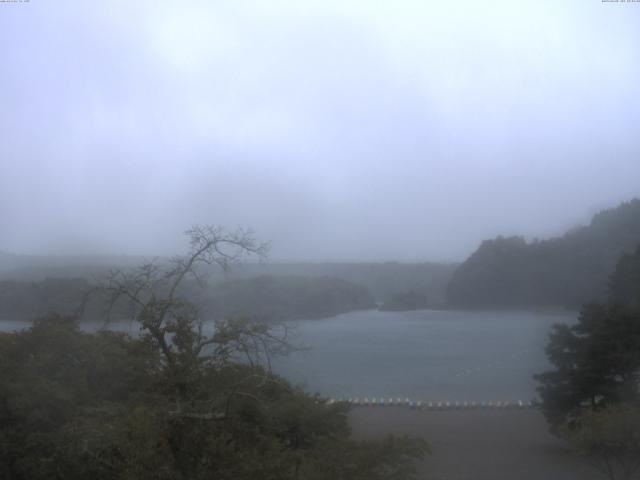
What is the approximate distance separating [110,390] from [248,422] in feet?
8.28

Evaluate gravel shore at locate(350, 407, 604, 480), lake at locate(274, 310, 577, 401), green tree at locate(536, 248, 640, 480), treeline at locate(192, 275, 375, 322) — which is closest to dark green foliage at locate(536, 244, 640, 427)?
green tree at locate(536, 248, 640, 480)

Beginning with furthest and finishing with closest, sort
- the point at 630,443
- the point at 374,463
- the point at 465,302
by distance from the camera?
the point at 465,302
the point at 630,443
the point at 374,463

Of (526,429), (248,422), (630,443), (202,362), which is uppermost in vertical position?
(202,362)

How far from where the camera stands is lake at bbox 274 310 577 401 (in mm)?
18391

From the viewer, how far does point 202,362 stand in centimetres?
1004

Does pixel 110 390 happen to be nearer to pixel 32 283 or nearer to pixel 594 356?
pixel 32 283

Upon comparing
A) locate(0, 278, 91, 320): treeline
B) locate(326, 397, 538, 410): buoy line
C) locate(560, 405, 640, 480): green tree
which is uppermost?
locate(0, 278, 91, 320): treeline

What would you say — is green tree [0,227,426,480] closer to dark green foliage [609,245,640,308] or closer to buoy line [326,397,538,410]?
buoy line [326,397,538,410]

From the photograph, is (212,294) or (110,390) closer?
(110,390)

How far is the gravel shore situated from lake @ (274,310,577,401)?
0.85m

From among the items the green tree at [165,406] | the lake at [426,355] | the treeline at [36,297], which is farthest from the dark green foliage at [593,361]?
the treeline at [36,297]

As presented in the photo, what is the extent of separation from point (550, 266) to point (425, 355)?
15.3 feet

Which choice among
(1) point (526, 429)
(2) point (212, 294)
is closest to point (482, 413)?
(1) point (526, 429)

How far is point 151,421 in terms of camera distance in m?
7.18
